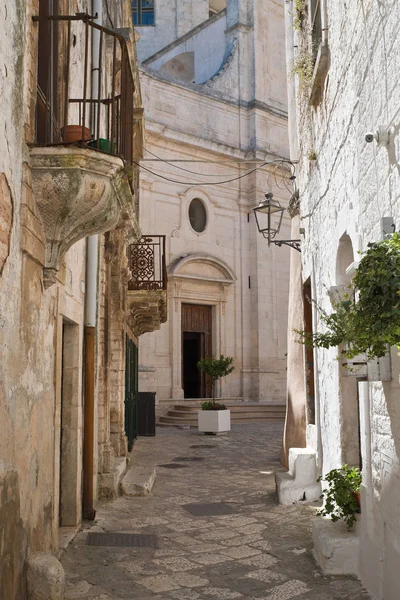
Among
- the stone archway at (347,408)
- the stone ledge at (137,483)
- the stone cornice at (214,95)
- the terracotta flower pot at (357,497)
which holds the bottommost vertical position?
the stone ledge at (137,483)

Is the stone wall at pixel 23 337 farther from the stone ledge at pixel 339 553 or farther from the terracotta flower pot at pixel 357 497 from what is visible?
the terracotta flower pot at pixel 357 497

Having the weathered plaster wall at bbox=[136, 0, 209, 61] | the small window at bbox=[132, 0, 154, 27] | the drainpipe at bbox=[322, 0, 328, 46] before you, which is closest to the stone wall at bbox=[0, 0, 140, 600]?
the drainpipe at bbox=[322, 0, 328, 46]

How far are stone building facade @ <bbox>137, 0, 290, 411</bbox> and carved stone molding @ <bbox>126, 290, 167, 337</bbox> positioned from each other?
4601 mm

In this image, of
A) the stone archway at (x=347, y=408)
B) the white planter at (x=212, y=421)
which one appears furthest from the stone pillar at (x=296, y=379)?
the white planter at (x=212, y=421)

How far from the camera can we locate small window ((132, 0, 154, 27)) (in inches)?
1105

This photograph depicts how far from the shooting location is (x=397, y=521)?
4.02m

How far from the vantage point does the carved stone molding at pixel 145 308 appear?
41.0ft

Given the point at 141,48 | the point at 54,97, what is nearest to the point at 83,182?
the point at 54,97

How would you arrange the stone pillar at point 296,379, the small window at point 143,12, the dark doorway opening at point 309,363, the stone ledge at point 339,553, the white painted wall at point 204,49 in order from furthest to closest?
1. the small window at point 143,12
2. the white painted wall at point 204,49
3. the stone pillar at point 296,379
4. the dark doorway opening at point 309,363
5. the stone ledge at point 339,553

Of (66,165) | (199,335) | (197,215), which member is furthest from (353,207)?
(199,335)

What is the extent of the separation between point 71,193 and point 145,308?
8608 millimetres

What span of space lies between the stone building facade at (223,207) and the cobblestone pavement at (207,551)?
35.4 ft

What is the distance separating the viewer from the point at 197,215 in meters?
22.0

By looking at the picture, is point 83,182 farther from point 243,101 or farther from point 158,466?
point 243,101
